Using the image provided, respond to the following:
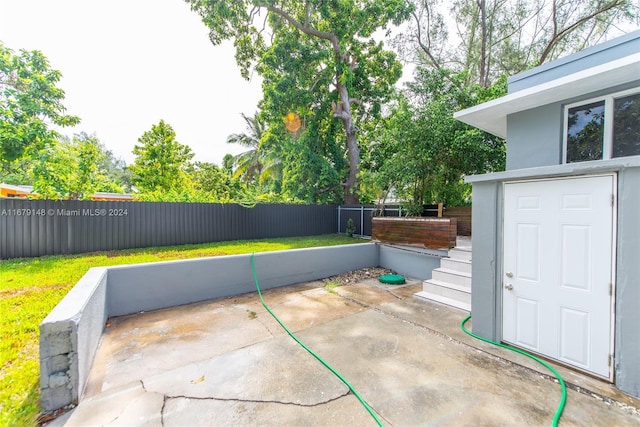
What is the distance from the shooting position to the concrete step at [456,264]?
5.15m

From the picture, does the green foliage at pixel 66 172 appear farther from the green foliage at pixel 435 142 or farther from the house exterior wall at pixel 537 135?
the house exterior wall at pixel 537 135

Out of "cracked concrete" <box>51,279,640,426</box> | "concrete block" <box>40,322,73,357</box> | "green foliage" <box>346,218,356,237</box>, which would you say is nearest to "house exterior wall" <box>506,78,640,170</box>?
"cracked concrete" <box>51,279,640,426</box>

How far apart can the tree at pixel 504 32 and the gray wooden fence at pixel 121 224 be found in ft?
32.7

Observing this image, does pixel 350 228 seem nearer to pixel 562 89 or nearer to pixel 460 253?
pixel 460 253

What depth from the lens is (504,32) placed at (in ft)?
39.4

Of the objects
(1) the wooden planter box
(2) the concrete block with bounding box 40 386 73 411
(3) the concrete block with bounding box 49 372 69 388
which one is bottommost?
(2) the concrete block with bounding box 40 386 73 411

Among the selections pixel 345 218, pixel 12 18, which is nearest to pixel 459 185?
pixel 345 218

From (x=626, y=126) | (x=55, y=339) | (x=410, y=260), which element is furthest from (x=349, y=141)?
(x=55, y=339)

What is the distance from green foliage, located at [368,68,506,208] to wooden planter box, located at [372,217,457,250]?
1136 millimetres

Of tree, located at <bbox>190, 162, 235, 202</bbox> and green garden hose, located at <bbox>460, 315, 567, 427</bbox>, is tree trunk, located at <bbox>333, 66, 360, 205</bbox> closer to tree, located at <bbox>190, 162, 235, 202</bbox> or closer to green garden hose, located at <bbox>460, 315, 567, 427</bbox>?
tree, located at <bbox>190, 162, 235, 202</bbox>

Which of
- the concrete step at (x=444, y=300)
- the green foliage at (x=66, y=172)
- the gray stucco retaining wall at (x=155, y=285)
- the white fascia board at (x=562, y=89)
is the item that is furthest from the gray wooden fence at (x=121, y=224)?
the white fascia board at (x=562, y=89)

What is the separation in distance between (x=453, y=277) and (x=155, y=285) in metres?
5.49

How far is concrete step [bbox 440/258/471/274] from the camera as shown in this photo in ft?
16.9

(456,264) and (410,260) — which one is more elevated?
(456,264)
